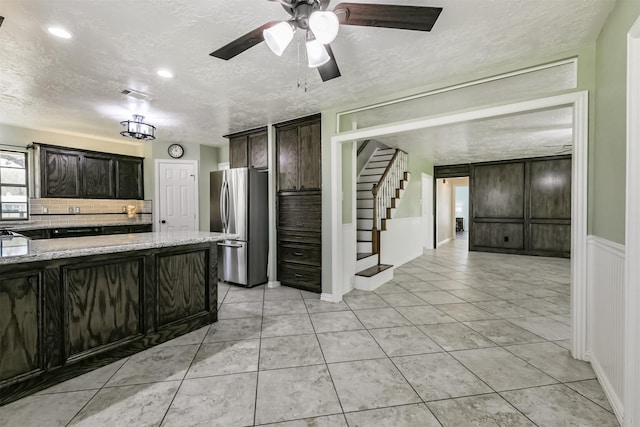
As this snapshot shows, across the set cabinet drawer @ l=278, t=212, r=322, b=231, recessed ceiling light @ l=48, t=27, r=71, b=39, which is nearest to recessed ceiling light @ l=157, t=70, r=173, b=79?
recessed ceiling light @ l=48, t=27, r=71, b=39

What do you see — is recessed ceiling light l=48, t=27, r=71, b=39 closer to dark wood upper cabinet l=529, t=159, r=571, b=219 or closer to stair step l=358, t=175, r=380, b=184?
stair step l=358, t=175, r=380, b=184

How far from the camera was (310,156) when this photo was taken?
13.0 feet

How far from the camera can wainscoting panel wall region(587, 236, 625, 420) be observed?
5.43ft

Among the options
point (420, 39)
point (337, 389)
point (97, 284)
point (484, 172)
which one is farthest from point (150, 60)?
point (484, 172)

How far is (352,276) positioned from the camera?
4.15 metres

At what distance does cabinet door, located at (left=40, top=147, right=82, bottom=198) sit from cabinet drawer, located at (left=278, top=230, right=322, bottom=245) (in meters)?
3.67


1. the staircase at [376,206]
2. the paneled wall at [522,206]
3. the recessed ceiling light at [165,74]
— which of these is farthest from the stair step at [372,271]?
the paneled wall at [522,206]

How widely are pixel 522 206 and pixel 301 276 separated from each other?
20.2ft

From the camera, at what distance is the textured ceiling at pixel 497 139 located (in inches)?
165

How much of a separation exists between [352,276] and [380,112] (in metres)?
2.30

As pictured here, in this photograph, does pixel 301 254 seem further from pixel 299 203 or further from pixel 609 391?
pixel 609 391

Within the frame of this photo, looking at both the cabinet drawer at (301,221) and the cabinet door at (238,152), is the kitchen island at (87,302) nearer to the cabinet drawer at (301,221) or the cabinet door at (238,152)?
the cabinet drawer at (301,221)

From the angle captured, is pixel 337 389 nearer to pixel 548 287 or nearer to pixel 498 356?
pixel 498 356

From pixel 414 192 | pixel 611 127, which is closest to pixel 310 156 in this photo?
pixel 611 127
